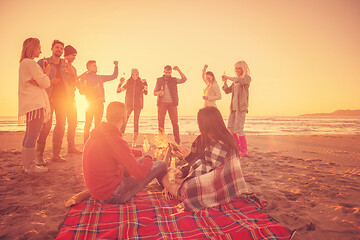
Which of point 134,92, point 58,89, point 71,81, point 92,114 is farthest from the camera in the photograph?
point 134,92

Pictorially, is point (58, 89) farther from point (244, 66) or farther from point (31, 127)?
point (244, 66)

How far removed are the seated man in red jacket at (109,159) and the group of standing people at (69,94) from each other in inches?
94.7

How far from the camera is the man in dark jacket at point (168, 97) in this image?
305 inches

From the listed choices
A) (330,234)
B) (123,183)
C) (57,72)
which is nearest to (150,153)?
(123,183)

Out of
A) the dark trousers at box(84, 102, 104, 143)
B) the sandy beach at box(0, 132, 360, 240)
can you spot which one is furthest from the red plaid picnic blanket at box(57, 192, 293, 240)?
the dark trousers at box(84, 102, 104, 143)

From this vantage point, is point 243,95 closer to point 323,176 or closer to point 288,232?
point 323,176

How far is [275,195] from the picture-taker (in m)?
3.43

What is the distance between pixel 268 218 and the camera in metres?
2.51

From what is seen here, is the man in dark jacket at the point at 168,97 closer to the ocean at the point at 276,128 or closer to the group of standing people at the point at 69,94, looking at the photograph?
the group of standing people at the point at 69,94

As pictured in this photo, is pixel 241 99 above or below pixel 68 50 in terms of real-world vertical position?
below

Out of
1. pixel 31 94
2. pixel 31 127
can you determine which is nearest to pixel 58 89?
pixel 31 94

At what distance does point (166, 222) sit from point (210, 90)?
5238 millimetres

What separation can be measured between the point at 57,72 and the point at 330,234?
247 inches

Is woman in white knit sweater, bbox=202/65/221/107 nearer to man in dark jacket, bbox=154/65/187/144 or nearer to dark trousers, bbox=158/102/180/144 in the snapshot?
man in dark jacket, bbox=154/65/187/144
